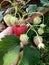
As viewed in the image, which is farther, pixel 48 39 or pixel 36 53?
pixel 48 39

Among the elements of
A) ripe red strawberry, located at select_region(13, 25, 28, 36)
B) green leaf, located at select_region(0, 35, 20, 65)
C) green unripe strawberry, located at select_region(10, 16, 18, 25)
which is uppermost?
green unripe strawberry, located at select_region(10, 16, 18, 25)

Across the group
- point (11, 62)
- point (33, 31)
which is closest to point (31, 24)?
point (33, 31)

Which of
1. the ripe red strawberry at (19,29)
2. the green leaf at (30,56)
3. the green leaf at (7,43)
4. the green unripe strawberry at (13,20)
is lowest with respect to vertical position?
the green leaf at (30,56)

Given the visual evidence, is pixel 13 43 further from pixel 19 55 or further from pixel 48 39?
pixel 48 39

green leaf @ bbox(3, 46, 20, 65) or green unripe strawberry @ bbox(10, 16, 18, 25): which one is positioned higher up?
green unripe strawberry @ bbox(10, 16, 18, 25)
